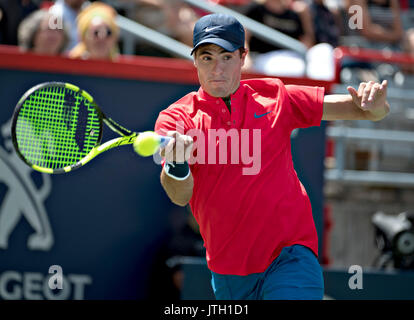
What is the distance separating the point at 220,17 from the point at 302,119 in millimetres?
610

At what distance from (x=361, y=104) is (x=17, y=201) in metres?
3.08

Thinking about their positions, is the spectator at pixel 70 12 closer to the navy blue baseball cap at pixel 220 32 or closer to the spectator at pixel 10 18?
the spectator at pixel 10 18

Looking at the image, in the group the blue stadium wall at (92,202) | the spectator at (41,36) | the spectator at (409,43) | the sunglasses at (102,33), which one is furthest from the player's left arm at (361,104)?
the spectator at (409,43)

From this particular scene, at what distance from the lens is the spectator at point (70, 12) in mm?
6244

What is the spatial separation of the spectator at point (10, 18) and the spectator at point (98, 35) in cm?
81

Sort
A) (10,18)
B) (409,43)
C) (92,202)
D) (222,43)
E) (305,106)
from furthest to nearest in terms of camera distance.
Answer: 1. (409,43)
2. (10,18)
3. (92,202)
4. (305,106)
5. (222,43)

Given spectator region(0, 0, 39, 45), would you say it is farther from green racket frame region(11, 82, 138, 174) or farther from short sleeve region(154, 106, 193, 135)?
short sleeve region(154, 106, 193, 135)

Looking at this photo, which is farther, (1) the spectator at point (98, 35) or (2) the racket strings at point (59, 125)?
(1) the spectator at point (98, 35)

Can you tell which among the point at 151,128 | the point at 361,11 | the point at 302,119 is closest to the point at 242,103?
the point at 302,119

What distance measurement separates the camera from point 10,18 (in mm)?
6156

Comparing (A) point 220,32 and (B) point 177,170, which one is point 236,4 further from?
(B) point 177,170

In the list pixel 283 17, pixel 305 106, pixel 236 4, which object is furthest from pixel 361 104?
pixel 236 4

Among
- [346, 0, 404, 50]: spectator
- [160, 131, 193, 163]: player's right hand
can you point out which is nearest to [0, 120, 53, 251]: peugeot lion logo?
[160, 131, 193, 163]: player's right hand
